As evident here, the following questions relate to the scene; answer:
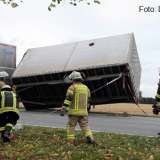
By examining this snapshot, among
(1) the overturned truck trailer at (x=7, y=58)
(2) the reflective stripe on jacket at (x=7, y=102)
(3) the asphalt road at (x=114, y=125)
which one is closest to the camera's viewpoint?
(2) the reflective stripe on jacket at (x=7, y=102)

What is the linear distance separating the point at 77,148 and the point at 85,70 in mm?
12954

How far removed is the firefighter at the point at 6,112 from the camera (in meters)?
11.7

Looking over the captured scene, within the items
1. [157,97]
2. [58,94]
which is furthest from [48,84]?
[157,97]

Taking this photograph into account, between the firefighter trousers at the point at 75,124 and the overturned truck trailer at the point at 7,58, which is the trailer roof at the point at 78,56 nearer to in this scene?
the overturned truck trailer at the point at 7,58

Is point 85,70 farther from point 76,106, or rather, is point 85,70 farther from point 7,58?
point 76,106

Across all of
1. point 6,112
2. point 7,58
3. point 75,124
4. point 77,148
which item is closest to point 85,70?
point 7,58

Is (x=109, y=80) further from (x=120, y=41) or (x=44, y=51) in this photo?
(x=44, y=51)

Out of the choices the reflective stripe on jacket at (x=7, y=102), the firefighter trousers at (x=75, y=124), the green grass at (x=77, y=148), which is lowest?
the green grass at (x=77, y=148)

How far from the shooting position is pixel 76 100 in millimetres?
11805

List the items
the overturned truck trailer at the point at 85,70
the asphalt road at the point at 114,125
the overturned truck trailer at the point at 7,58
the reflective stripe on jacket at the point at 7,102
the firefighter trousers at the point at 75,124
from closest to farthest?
the reflective stripe on jacket at the point at 7,102 → the firefighter trousers at the point at 75,124 → the asphalt road at the point at 114,125 → the overturned truck trailer at the point at 85,70 → the overturned truck trailer at the point at 7,58

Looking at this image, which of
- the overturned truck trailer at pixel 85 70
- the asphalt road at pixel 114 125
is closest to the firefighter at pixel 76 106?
the asphalt road at pixel 114 125

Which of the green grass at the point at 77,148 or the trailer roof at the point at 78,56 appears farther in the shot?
the trailer roof at the point at 78,56

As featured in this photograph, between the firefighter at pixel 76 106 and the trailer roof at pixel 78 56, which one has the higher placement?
the trailer roof at pixel 78 56

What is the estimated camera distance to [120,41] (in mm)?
24141
